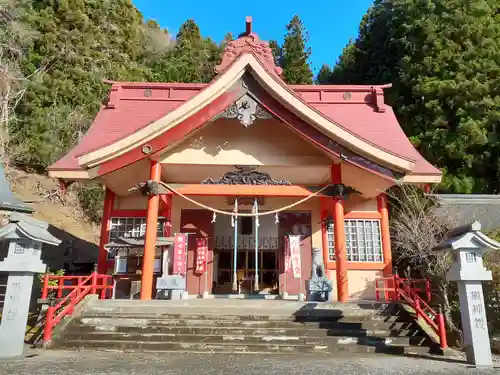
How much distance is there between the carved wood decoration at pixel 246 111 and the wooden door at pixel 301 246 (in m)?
4.34

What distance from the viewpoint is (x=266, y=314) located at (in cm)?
798

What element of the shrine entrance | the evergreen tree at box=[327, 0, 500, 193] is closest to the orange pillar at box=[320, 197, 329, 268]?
the shrine entrance

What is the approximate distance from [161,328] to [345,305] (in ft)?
12.8

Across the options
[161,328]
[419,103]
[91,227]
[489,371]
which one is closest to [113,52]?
[91,227]

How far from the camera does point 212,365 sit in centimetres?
584

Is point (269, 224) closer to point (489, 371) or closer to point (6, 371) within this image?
→ point (489, 371)

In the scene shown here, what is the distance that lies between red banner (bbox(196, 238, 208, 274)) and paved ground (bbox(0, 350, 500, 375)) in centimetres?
570

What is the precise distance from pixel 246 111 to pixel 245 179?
5.87 ft

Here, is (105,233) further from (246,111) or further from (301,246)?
(301,246)

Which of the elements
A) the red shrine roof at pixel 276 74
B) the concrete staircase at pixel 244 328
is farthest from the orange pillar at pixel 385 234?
the concrete staircase at pixel 244 328

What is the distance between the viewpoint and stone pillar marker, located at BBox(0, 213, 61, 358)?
6.34 meters

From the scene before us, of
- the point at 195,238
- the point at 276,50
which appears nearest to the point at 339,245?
the point at 195,238

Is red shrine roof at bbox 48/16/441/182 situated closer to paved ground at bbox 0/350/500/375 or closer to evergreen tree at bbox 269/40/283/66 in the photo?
paved ground at bbox 0/350/500/375

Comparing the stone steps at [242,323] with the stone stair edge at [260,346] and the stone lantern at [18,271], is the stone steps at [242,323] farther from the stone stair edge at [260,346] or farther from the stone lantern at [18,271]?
the stone lantern at [18,271]
